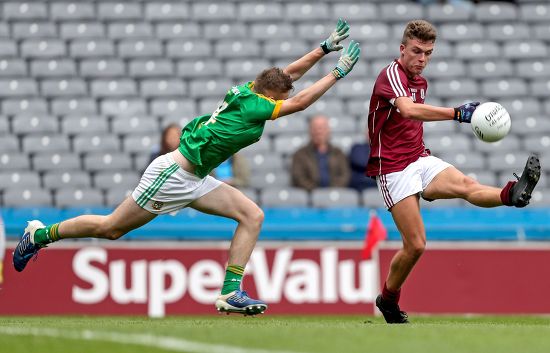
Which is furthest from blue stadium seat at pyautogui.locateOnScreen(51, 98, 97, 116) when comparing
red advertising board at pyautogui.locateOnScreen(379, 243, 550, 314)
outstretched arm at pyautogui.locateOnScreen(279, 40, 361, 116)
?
outstretched arm at pyautogui.locateOnScreen(279, 40, 361, 116)

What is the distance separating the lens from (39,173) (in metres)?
15.4

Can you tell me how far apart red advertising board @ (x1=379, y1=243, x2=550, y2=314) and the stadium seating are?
4.20 ft

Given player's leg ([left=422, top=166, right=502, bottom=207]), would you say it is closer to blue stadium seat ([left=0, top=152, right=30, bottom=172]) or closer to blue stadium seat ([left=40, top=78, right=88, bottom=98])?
blue stadium seat ([left=0, top=152, right=30, bottom=172])


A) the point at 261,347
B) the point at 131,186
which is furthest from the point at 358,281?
the point at 261,347

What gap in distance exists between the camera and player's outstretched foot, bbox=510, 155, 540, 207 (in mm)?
Answer: 8953

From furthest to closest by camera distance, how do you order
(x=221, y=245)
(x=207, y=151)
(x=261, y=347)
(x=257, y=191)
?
(x=257, y=191), (x=221, y=245), (x=207, y=151), (x=261, y=347)

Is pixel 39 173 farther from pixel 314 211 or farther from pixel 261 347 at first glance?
pixel 261 347

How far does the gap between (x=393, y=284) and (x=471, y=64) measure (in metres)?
8.11

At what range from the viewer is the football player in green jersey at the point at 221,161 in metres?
9.33

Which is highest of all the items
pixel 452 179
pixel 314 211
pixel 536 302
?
pixel 452 179

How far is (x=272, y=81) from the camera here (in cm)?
940

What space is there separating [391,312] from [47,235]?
289 centimetres

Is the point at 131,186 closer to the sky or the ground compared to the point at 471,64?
closer to the ground

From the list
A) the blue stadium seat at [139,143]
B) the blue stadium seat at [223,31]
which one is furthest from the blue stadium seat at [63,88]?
the blue stadium seat at [223,31]
